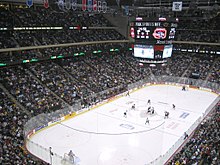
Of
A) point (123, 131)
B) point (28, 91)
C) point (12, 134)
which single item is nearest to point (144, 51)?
point (123, 131)

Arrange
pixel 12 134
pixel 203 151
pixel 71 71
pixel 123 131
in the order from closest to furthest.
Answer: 1. pixel 203 151
2. pixel 12 134
3. pixel 123 131
4. pixel 71 71

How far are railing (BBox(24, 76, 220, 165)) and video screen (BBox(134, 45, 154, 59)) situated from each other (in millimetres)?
7474

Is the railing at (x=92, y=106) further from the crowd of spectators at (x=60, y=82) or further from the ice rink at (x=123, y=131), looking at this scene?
the crowd of spectators at (x=60, y=82)

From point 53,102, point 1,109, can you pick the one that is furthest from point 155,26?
point 1,109

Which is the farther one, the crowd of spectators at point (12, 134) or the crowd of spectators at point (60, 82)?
the crowd of spectators at point (60, 82)

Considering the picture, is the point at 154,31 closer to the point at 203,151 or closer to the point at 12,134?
the point at 203,151

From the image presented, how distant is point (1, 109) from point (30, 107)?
2.90 meters

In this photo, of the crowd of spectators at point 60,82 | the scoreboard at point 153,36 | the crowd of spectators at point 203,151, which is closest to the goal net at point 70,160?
the crowd of spectators at point 203,151

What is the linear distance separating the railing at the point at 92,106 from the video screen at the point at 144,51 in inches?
294

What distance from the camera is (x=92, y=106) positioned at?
2716cm

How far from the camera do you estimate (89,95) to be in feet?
94.1

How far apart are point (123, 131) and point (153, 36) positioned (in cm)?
917

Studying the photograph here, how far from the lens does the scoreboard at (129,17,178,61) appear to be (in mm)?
21203

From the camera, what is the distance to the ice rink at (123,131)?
55.4 feet
